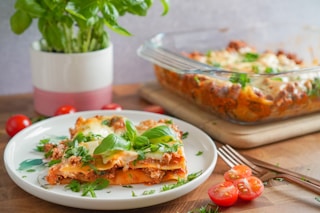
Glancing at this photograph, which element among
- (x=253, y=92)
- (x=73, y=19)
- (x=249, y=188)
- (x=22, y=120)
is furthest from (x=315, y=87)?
(x=22, y=120)

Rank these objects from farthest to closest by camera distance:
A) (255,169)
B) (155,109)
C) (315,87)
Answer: (155,109) < (315,87) < (255,169)

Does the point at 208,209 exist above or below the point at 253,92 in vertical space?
below

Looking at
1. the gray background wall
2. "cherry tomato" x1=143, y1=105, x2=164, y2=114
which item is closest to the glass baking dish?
"cherry tomato" x1=143, y1=105, x2=164, y2=114

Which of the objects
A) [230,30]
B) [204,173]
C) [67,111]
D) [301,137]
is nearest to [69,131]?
[67,111]

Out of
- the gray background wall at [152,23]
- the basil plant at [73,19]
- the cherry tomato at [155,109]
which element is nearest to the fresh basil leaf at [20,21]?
the basil plant at [73,19]

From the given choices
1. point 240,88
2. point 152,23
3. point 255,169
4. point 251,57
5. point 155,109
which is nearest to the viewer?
point 255,169

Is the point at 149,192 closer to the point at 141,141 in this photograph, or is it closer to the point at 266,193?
the point at 141,141

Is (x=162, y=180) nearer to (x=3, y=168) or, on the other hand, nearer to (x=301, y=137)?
(x=3, y=168)
